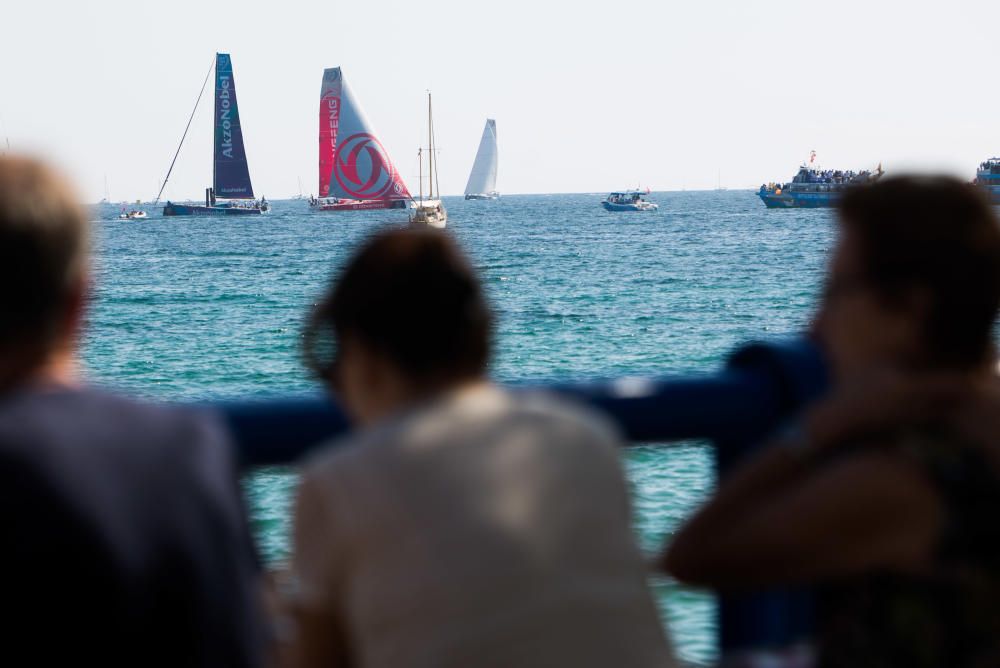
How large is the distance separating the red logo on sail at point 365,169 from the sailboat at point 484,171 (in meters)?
54.2

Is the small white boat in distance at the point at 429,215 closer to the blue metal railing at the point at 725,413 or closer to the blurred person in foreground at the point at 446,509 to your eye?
the blue metal railing at the point at 725,413

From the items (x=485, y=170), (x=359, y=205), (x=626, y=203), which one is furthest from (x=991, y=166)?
(x=485, y=170)

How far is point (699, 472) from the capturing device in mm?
10312

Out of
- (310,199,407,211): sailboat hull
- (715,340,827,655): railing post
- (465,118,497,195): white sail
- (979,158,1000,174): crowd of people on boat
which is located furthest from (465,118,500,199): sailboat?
(715,340,827,655): railing post

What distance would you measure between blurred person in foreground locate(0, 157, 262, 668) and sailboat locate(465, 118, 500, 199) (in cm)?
13395

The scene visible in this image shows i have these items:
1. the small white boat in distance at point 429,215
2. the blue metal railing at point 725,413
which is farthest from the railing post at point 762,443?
the small white boat in distance at point 429,215

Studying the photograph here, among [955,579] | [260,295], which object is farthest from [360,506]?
[260,295]

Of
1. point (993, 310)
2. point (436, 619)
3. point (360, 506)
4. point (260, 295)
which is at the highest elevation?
point (993, 310)

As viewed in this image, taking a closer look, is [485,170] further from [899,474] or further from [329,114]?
[899,474]

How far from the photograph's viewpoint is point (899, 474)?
119cm

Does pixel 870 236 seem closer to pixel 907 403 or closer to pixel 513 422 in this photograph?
pixel 907 403

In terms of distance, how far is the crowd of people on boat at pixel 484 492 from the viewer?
1.12 m

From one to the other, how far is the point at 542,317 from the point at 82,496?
23.8m

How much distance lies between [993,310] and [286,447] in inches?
29.6
